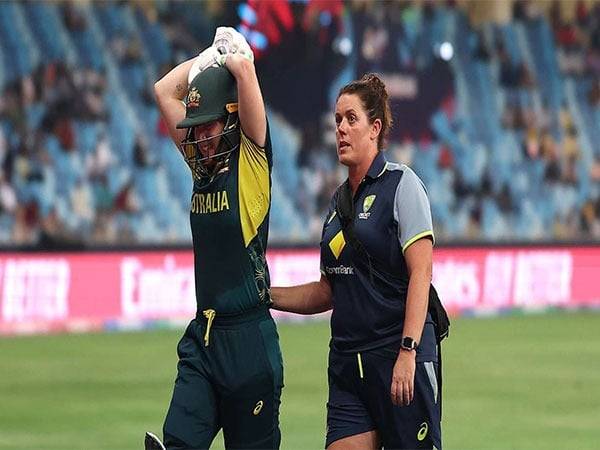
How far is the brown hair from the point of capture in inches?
242

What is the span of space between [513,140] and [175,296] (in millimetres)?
10951

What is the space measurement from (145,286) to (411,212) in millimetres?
13402

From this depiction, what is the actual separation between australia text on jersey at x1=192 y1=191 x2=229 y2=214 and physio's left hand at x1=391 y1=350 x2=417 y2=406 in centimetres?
101

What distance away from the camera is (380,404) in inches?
243

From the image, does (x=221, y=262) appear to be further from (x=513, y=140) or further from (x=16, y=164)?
(x=513, y=140)

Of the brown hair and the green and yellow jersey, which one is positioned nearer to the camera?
the green and yellow jersey

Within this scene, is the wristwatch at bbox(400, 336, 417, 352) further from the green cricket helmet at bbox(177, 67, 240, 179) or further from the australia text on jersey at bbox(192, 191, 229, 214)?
the green cricket helmet at bbox(177, 67, 240, 179)

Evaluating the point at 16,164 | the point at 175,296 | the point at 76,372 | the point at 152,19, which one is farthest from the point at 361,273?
the point at 152,19

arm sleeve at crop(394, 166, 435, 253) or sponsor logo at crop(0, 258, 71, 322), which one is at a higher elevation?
arm sleeve at crop(394, 166, 435, 253)

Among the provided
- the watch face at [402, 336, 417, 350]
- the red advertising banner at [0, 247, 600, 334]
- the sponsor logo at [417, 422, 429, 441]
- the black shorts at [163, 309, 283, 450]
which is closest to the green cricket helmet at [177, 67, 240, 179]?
the black shorts at [163, 309, 283, 450]

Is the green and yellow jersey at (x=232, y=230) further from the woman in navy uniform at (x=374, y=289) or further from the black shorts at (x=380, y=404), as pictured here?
the black shorts at (x=380, y=404)

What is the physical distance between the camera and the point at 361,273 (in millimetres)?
6148

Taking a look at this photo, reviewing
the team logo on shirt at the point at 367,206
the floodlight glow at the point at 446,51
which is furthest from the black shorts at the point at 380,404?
the floodlight glow at the point at 446,51

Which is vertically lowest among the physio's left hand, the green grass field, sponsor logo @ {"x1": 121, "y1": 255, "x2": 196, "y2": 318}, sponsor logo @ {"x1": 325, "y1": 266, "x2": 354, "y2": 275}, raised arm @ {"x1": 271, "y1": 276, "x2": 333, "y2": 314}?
the green grass field
